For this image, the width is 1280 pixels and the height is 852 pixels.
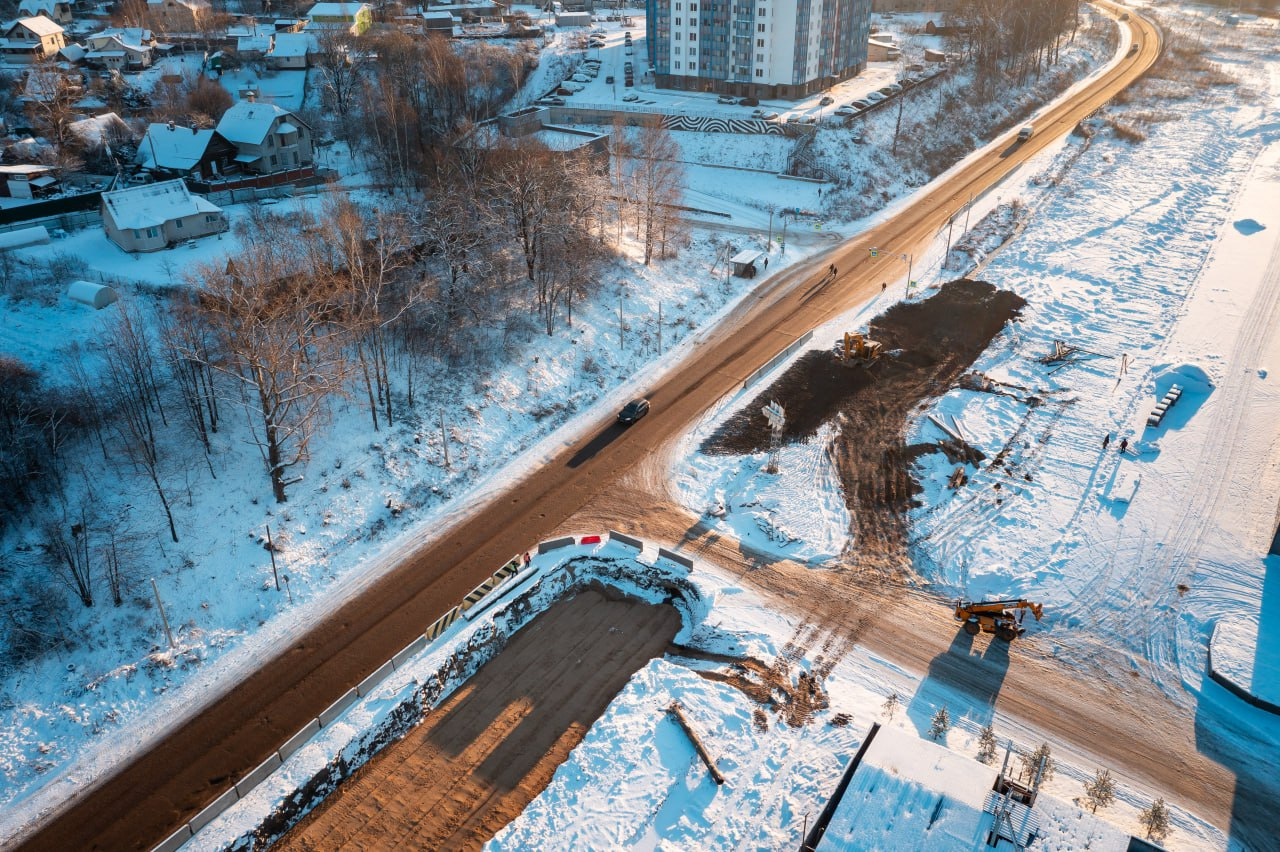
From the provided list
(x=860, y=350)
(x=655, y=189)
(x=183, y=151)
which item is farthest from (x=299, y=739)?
(x=183, y=151)

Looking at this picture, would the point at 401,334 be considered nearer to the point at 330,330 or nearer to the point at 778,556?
the point at 330,330

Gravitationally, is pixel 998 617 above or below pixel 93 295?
below

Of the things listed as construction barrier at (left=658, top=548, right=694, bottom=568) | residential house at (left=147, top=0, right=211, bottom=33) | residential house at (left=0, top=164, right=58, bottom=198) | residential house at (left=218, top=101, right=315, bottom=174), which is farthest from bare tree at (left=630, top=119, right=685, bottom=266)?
residential house at (left=147, top=0, right=211, bottom=33)

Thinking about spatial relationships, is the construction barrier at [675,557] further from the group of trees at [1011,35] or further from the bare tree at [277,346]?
the group of trees at [1011,35]

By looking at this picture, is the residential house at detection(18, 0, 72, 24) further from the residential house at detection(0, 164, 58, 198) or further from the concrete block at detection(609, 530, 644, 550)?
the concrete block at detection(609, 530, 644, 550)

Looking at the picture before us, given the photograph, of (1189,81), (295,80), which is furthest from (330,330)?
(1189,81)

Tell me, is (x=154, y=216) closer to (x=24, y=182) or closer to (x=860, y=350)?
(x=24, y=182)
